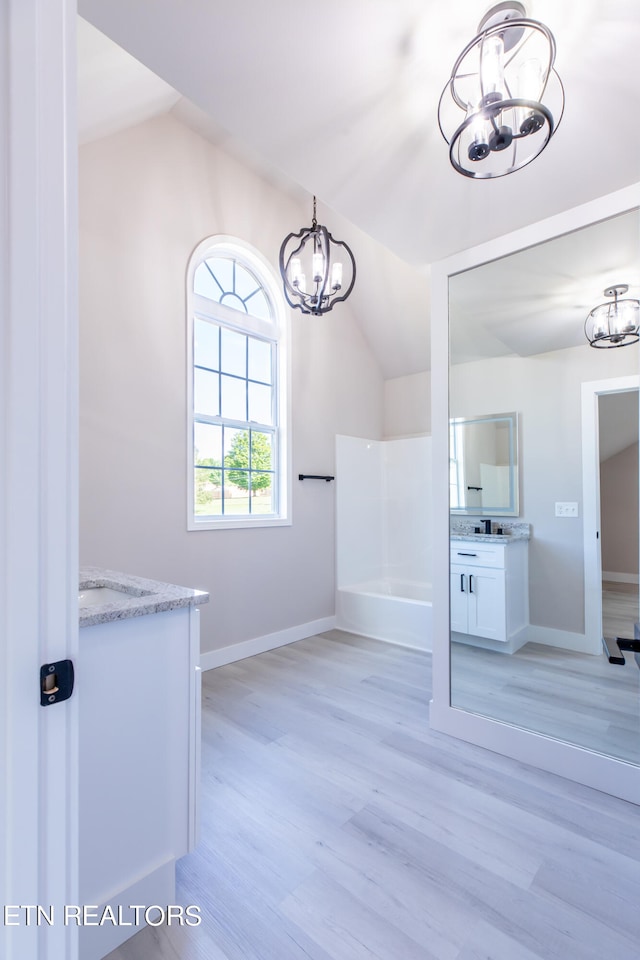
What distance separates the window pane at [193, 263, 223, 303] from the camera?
11.3ft

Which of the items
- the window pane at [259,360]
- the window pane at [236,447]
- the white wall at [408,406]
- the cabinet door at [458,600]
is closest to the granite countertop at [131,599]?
the cabinet door at [458,600]

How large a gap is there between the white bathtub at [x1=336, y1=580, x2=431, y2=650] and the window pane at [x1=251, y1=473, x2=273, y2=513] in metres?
1.17

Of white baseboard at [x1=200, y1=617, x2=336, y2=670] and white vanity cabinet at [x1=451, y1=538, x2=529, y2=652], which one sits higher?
white vanity cabinet at [x1=451, y1=538, x2=529, y2=652]

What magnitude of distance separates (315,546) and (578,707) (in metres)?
2.47

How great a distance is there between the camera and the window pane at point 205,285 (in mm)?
3459

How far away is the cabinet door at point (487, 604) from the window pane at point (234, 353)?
2.36 m

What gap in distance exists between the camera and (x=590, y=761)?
202cm

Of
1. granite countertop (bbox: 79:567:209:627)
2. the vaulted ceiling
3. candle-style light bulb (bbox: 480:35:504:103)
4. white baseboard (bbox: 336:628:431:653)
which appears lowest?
white baseboard (bbox: 336:628:431:653)

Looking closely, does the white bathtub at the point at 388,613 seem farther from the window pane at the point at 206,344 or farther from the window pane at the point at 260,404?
the window pane at the point at 206,344

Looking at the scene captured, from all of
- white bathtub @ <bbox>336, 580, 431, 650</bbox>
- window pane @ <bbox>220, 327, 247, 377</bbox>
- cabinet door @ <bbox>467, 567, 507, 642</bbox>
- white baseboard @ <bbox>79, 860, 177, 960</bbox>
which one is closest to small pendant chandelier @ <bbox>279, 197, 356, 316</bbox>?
window pane @ <bbox>220, 327, 247, 377</bbox>

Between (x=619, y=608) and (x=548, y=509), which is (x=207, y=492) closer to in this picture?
(x=548, y=509)

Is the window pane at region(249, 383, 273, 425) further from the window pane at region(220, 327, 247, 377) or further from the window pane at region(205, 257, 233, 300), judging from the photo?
the window pane at region(205, 257, 233, 300)

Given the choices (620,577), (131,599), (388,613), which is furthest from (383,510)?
(131,599)

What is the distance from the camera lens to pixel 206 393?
3.52 m
